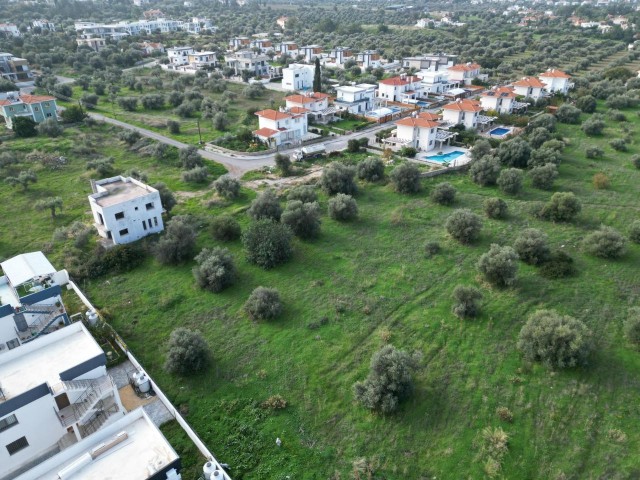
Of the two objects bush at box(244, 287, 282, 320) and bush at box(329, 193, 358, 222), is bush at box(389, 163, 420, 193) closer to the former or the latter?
bush at box(329, 193, 358, 222)

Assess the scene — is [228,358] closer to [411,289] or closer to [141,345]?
[141,345]

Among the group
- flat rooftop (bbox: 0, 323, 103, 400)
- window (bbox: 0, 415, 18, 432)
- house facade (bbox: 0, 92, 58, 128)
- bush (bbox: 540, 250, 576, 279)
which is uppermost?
house facade (bbox: 0, 92, 58, 128)

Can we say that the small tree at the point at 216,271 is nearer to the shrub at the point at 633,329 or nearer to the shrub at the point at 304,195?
the shrub at the point at 304,195

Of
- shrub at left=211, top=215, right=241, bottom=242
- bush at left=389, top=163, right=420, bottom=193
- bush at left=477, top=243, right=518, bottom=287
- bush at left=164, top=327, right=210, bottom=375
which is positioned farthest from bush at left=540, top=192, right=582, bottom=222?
bush at left=164, top=327, right=210, bottom=375

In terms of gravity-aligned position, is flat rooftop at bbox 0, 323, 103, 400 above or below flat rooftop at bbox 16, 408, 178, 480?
above

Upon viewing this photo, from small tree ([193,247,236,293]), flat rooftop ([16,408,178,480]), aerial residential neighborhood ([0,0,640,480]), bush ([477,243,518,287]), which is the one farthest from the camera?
small tree ([193,247,236,293])

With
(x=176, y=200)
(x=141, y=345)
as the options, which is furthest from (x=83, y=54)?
(x=141, y=345)
